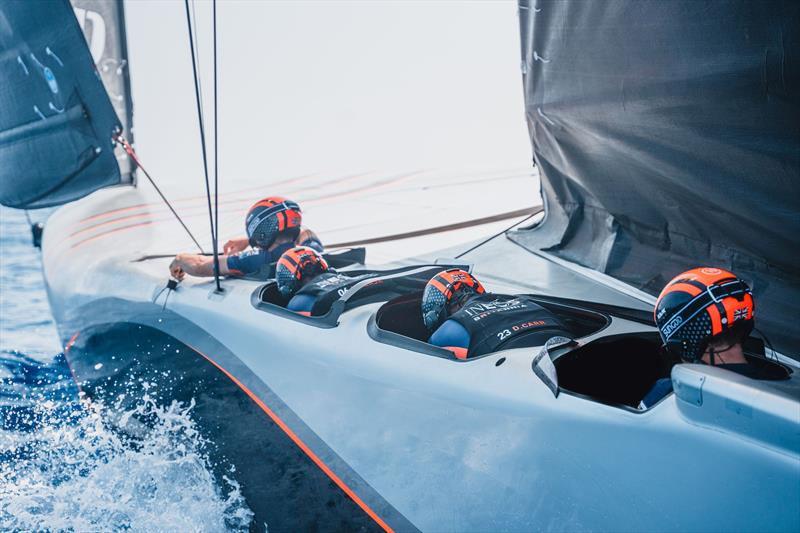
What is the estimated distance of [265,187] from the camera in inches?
337

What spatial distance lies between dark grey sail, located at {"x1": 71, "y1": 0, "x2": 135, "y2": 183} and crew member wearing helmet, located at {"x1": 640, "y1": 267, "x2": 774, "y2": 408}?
6.13 metres

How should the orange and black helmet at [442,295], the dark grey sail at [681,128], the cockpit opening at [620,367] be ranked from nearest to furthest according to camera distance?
the dark grey sail at [681,128] < the cockpit opening at [620,367] < the orange and black helmet at [442,295]

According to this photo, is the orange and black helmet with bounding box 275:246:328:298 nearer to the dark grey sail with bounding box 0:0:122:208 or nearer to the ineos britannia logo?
the ineos britannia logo

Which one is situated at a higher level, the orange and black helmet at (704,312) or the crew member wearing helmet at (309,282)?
the orange and black helmet at (704,312)

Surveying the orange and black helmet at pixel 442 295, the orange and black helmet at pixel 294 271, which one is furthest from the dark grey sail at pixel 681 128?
the orange and black helmet at pixel 294 271

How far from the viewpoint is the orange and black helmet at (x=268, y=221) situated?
148 inches

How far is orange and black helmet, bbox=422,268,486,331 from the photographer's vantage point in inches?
105

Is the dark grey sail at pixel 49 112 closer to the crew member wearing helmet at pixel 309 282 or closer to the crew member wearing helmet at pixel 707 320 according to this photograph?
the crew member wearing helmet at pixel 309 282

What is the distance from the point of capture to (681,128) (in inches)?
102

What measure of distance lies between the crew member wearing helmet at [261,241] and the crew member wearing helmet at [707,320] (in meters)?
2.22

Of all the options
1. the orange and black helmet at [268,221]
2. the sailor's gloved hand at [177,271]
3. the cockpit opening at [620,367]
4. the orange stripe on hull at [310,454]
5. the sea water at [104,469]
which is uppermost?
Answer: the orange and black helmet at [268,221]

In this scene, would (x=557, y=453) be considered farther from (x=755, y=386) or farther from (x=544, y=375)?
(x=755, y=386)

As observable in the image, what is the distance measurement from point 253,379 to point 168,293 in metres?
1.03

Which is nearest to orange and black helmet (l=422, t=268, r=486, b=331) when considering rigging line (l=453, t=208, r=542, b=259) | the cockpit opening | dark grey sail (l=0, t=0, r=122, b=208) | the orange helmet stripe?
the cockpit opening
